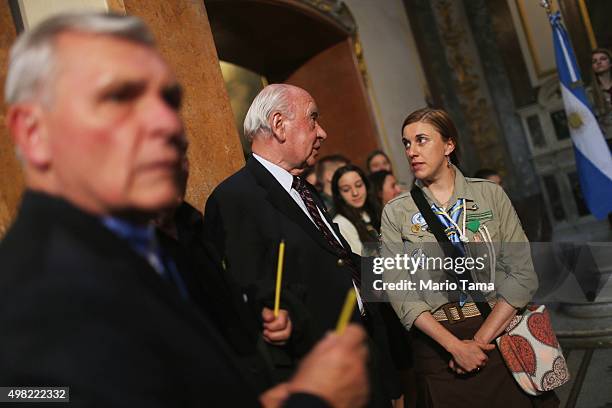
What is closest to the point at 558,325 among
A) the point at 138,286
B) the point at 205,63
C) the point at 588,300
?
the point at 588,300

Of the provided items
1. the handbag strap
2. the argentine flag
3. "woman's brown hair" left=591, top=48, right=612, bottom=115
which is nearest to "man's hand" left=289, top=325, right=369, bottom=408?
the handbag strap

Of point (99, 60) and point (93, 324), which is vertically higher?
point (99, 60)

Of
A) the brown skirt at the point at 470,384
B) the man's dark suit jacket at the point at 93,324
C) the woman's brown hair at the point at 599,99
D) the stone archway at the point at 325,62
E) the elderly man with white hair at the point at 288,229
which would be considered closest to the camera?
the man's dark suit jacket at the point at 93,324

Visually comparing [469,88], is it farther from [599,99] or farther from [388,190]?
[388,190]

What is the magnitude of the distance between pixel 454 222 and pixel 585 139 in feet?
11.8

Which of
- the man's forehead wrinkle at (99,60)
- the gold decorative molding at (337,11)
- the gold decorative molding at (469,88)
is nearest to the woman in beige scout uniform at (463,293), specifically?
the man's forehead wrinkle at (99,60)

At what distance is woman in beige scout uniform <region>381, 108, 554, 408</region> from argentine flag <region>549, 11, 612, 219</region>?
128 inches

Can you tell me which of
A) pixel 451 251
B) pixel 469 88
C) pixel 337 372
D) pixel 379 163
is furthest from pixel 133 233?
pixel 469 88

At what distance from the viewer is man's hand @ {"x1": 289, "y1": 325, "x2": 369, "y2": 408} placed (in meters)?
0.95

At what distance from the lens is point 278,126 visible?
2.21 metres

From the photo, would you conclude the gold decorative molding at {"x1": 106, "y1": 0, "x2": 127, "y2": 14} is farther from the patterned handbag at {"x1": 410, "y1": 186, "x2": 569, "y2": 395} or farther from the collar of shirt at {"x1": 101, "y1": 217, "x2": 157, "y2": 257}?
the collar of shirt at {"x1": 101, "y1": 217, "x2": 157, "y2": 257}

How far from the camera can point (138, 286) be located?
818 millimetres

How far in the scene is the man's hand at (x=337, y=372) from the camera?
0.95m

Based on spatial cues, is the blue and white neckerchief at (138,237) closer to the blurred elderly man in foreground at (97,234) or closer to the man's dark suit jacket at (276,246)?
the blurred elderly man in foreground at (97,234)
